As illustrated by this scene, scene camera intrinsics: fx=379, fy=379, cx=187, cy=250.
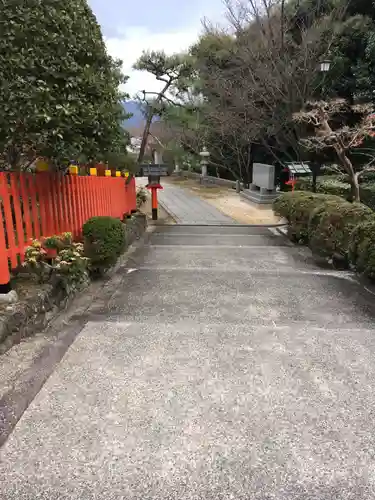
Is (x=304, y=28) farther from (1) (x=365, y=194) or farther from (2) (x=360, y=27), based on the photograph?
(1) (x=365, y=194)

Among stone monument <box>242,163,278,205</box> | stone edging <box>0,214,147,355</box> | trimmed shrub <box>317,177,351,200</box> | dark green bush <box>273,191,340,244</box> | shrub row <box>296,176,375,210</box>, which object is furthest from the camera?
stone monument <box>242,163,278,205</box>

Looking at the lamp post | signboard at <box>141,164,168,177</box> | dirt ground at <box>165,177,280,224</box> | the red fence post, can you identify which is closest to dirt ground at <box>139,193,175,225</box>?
signboard at <box>141,164,168,177</box>

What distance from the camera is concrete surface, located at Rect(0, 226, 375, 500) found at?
1700 mm

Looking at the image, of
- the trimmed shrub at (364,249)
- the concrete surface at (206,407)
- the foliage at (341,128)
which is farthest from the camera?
the foliage at (341,128)

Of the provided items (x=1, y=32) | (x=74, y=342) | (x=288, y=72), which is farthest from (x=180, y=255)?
(x=288, y=72)

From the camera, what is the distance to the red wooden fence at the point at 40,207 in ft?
10.5

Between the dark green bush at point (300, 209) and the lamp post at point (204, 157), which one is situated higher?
the lamp post at point (204, 157)

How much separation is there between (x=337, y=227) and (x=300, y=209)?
1.74 meters

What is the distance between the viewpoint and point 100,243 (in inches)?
183

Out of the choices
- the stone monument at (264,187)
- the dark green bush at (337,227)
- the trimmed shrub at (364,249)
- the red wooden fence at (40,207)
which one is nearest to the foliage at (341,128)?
the stone monument at (264,187)

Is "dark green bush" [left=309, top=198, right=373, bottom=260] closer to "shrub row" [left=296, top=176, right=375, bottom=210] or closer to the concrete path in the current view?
the concrete path

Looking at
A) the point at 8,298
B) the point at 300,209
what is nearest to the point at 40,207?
the point at 8,298

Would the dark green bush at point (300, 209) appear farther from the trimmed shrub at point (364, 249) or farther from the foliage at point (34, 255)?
the foliage at point (34, 255)

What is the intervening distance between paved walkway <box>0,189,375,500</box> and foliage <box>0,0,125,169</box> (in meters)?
1.69
